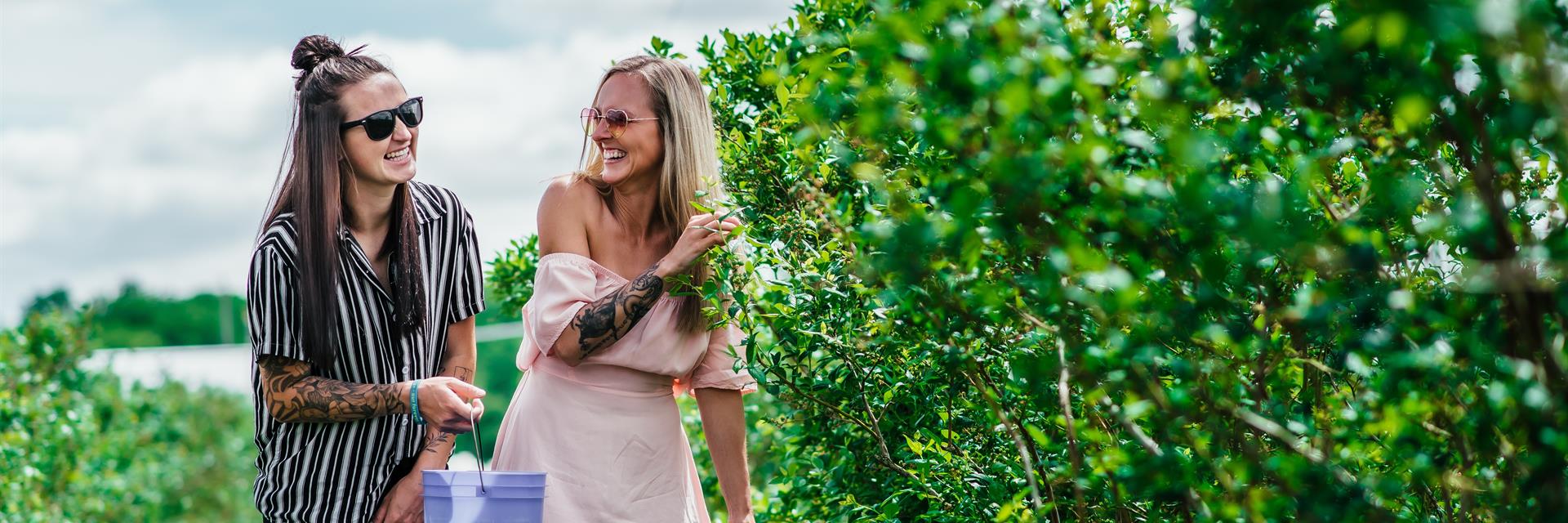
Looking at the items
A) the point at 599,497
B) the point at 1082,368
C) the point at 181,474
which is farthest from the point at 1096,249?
the point at 181,474

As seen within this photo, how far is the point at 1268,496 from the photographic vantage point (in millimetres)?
1395

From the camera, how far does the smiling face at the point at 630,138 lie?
304 centimetres

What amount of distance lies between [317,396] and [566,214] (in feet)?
2.26

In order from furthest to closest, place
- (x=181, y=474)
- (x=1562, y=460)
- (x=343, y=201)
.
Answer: (x=181, y=474), (x=343, y=201), (x=1562, y=460)

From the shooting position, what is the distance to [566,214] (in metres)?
3.02

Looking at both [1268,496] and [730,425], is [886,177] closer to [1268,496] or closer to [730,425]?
[1268,496]

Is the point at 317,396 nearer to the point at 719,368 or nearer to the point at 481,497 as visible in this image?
the point at 481,497

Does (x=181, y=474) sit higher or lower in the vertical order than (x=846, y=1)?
lower

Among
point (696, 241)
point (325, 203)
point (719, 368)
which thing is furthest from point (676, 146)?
point (325, 203)

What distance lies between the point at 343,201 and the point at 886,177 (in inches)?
58.3

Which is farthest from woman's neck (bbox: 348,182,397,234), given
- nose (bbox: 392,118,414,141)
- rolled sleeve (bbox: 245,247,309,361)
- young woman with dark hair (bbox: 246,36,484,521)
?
rolled sleeve (bbox: 245,247,309,361)

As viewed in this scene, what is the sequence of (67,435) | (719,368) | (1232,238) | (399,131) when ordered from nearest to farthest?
(1232,238) < (399,131) < (719,368) < (67,435)

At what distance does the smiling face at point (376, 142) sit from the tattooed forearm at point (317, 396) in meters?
0.47

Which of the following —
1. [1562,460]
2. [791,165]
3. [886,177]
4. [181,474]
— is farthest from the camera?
[181,474]
